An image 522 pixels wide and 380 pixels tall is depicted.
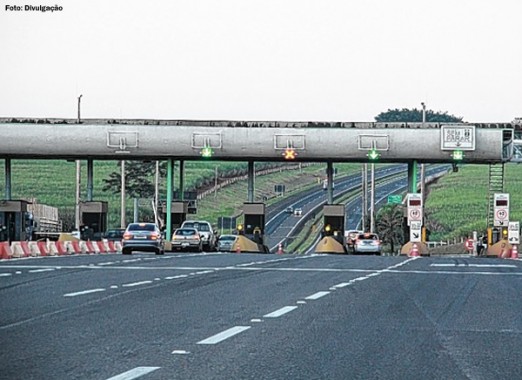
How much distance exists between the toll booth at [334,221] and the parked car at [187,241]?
29.7ft

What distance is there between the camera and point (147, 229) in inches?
2104

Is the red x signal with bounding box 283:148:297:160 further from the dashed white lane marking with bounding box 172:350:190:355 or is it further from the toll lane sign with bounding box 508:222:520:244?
the dashed white lane marking with bounding box 172:350:190:355

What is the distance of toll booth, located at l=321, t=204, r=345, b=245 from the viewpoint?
71938mm

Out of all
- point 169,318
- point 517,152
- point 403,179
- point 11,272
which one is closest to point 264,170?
point 403,179

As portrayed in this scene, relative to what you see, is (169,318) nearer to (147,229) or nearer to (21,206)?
(147,229)

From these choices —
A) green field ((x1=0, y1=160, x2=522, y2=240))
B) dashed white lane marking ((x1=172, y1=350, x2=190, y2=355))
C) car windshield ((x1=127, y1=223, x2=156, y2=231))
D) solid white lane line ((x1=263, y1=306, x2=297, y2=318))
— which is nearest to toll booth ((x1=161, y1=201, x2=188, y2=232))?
car windshield ((x1=127, y1=223, x2=156, y2=231))

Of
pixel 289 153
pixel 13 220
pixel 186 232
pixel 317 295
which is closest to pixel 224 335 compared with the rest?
pixel 317 295

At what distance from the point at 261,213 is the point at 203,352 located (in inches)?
2370

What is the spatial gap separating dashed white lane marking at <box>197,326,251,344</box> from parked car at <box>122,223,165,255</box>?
37.7 m

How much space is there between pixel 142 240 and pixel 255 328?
124 feet

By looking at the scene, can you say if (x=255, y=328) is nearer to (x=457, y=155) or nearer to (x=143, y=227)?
(x=143, y=227)

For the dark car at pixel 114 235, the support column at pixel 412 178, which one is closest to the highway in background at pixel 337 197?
the dark car at pixel 114 235

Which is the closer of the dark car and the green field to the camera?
the dark car

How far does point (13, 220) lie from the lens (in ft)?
227
